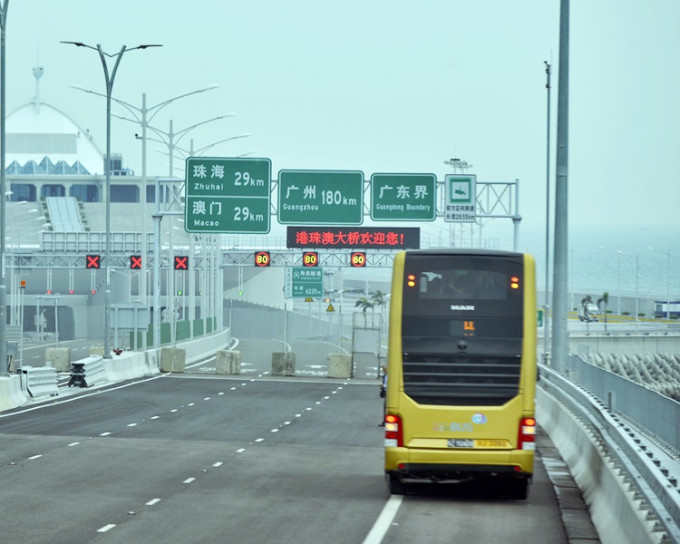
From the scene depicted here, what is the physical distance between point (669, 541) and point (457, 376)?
23.8ft

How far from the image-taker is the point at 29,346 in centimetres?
8044

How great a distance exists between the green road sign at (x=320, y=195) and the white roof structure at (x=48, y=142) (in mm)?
136592

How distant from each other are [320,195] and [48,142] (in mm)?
147805

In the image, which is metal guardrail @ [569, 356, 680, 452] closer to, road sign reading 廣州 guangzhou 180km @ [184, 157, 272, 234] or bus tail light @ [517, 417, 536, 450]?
bus tail light @ [517, 417, 536, 450]

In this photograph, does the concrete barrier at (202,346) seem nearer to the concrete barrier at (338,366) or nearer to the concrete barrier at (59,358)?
the concrete barrier at (59,358)

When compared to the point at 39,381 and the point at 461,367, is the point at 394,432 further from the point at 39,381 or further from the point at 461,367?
the point at 39,381

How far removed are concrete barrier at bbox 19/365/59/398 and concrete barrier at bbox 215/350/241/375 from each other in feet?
45.6

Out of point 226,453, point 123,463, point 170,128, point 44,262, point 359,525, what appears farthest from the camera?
point 44,262

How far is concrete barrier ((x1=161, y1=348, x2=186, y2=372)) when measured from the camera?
171 ft

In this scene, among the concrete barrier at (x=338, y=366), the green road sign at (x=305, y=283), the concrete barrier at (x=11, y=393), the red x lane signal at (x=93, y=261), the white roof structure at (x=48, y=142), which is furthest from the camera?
the white roof structure at (x=48, y=142)

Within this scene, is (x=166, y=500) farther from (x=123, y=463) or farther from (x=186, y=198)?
(x=186, y=198)

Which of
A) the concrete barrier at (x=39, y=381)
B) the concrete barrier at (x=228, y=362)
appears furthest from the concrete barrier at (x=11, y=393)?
the concrete barrier at (x=228, y=362)

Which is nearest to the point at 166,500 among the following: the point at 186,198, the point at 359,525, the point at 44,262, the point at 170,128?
the point at 359,525

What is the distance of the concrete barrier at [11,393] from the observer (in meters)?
34.2
